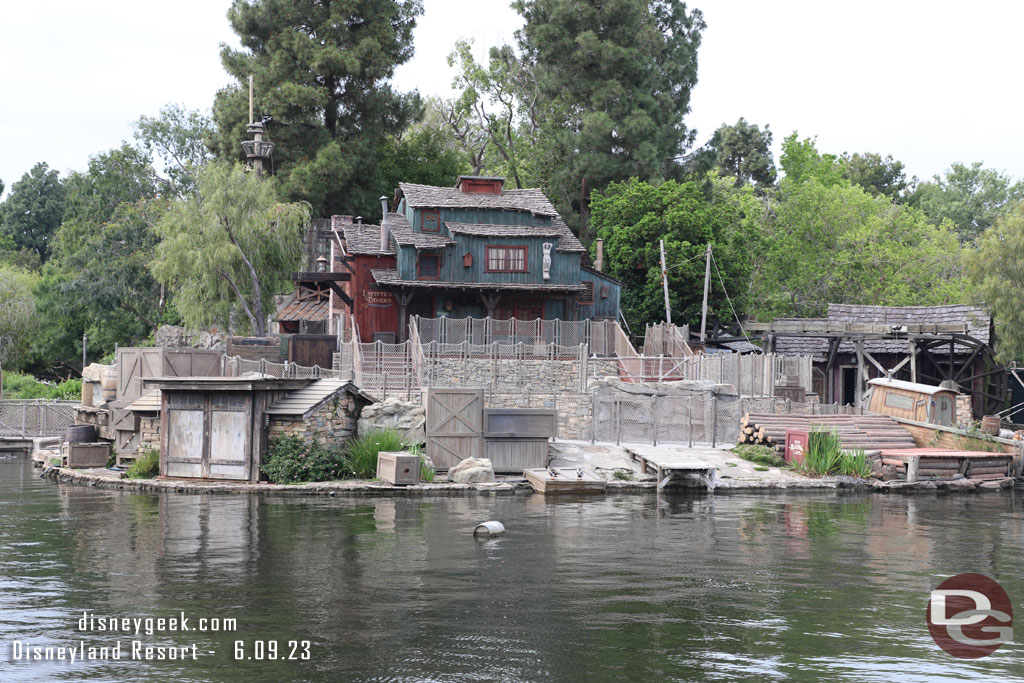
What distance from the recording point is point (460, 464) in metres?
28.1

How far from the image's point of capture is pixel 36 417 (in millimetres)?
Answer: 41438

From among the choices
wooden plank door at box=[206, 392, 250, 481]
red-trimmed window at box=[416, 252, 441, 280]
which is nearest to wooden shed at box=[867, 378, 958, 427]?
red-trimmed window at box=[416, 252, 441, 280]

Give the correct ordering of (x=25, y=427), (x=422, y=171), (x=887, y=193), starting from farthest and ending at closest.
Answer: (x=887, y=193) < (x=422, y=171) < (x=25, y=427)

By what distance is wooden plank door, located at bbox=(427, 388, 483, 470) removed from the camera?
28688 millimetres

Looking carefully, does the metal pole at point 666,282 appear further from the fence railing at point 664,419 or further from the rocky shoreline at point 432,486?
the rocky shoreline at point 432,486

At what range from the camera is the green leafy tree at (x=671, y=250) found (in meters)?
49.6

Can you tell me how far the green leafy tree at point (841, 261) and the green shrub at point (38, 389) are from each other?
36964 mm

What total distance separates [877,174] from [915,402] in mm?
57207

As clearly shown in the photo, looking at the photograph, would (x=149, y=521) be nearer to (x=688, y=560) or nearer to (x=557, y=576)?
(x=557, y=576)

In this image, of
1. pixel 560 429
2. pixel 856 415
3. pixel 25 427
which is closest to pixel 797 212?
pixel 856 415

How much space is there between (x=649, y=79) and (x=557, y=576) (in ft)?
169

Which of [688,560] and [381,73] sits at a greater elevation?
[381,73]

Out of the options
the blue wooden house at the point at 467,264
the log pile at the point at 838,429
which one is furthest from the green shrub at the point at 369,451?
the blue wooden house at the point at 467,264

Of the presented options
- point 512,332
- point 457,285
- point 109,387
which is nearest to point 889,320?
point 512,332
